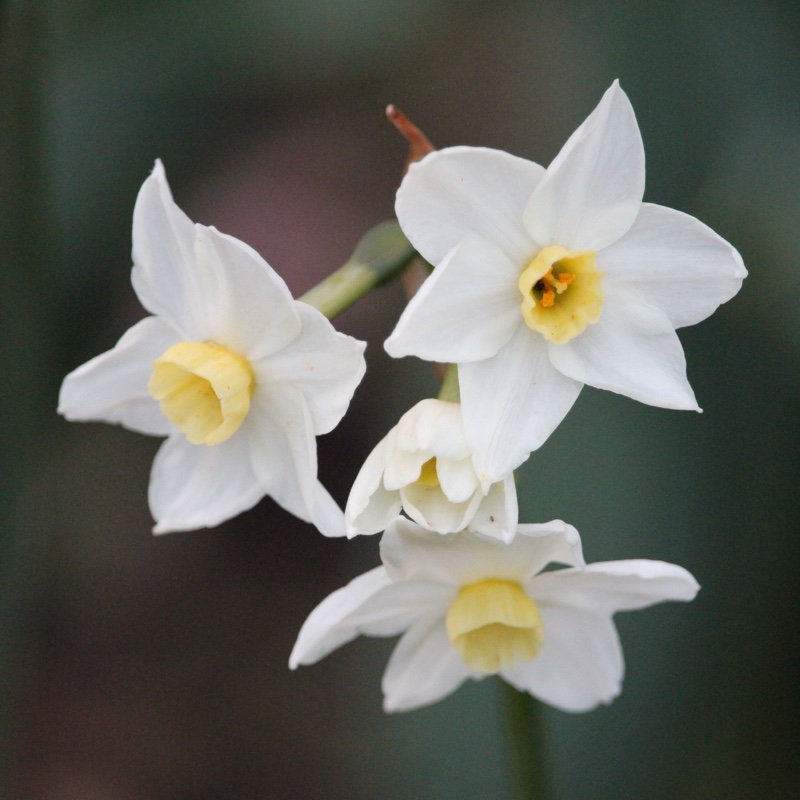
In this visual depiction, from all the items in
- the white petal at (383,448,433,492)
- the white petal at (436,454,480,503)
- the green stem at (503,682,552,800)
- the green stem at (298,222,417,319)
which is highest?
the green stem at (298,222,417,319)

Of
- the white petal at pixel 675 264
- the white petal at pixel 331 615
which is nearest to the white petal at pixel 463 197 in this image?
the white petal at pixel 675 264

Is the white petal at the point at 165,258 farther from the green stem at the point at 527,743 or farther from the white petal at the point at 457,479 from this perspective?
the green stem at the point at 527,743

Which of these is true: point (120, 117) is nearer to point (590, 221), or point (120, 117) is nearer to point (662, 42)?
point (662, 42)

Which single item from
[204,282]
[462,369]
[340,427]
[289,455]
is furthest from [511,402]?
[340,427]

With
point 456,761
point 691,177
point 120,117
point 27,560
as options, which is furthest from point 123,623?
point 691,177

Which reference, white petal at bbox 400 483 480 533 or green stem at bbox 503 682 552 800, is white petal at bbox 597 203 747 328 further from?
green stem at bbox 503 682 552 800

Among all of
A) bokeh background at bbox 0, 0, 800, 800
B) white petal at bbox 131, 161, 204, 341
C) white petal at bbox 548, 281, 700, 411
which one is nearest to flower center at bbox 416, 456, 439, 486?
white petal at bbox 548, 281, 700, 411
